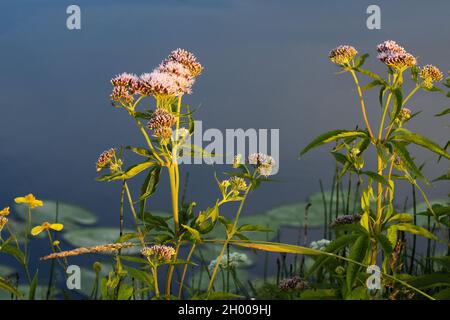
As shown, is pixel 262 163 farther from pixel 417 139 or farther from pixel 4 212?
pixel 4 212

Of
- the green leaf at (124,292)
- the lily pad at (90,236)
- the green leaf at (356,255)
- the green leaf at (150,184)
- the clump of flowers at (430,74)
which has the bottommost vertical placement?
the lily pad at (90,236)

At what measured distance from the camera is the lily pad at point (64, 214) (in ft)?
18.3

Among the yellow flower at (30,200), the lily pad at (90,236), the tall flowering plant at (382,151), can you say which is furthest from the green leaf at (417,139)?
the lily pad at (90,236)

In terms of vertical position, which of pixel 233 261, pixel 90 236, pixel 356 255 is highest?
pixel 356 255

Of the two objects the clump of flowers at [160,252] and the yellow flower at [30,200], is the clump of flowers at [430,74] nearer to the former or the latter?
the clump of flowers at [160,252]

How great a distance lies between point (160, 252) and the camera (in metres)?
2.00

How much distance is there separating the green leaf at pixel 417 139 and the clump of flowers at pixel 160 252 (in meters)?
0.86

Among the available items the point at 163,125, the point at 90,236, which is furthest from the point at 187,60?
the point at 90,236

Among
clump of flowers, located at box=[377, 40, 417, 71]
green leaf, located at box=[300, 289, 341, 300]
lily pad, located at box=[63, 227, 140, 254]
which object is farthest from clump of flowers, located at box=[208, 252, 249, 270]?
lily pad, located at box=[63, 227, 140, 254]

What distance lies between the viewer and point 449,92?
251cm

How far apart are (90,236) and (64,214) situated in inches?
25.9

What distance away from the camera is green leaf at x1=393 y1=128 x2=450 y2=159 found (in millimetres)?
2078
